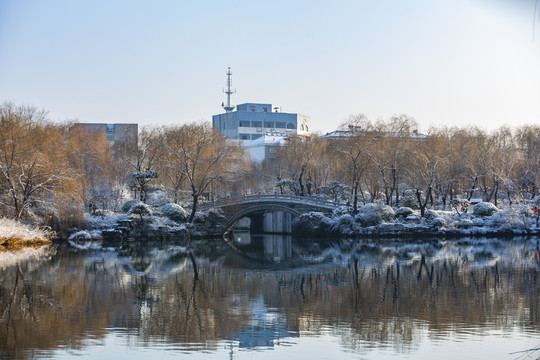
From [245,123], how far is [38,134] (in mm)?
67778

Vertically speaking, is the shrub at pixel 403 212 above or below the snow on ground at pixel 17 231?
above

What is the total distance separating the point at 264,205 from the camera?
47750 mm

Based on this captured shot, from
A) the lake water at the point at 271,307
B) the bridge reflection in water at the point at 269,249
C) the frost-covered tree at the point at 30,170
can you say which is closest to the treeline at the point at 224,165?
the frost-covered tree at the point at 30,170

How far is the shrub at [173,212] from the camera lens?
4409cm

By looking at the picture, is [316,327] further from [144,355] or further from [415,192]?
[415,192]

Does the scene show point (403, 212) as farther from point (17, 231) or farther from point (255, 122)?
point (255, 122)

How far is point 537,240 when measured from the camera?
129 ft

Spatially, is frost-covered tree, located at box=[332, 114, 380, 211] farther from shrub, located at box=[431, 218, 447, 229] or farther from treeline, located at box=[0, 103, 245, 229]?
treeline, located at box=[0, 103, 245, 229]

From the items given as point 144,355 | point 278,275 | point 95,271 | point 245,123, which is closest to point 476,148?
point 278,275

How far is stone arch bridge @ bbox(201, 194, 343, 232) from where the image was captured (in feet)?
153

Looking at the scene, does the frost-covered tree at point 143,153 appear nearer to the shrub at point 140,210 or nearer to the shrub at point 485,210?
the shrub at point 140,210

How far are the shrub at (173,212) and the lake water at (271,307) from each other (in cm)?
1270

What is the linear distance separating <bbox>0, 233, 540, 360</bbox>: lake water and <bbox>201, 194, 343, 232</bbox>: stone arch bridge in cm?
1509

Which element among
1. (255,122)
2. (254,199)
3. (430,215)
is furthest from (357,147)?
(255,122)
